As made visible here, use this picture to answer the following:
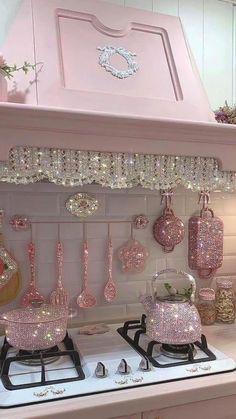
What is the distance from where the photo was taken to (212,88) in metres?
1.55

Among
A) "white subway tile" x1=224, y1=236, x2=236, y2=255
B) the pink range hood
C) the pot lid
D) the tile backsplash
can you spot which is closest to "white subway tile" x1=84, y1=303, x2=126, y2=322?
the tile backsplash

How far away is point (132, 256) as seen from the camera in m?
1.40

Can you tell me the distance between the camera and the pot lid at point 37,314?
41.6 inches

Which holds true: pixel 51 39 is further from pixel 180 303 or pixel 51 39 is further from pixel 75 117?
pixel 180 303

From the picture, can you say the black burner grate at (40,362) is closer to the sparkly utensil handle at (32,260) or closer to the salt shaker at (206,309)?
the sparkly utensil handle at (32,260)

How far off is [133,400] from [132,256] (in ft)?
1.93

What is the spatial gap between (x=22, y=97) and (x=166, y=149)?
43 centimetres

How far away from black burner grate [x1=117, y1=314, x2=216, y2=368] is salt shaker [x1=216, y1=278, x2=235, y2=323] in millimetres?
291

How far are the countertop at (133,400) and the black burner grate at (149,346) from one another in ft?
0.27

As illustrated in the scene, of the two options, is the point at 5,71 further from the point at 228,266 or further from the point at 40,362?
the point at 228,266

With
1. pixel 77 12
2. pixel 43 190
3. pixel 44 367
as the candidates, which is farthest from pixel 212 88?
pixel 44 367

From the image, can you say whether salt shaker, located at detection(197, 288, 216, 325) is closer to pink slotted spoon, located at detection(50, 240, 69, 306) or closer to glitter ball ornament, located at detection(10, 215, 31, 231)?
pink slotted spoon, located at detection(50, 240, 69, 306)

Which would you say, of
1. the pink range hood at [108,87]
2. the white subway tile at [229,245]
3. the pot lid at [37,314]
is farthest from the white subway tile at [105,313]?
the pink range hood at [108,87]

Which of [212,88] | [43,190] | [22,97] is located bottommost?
[43,190]
